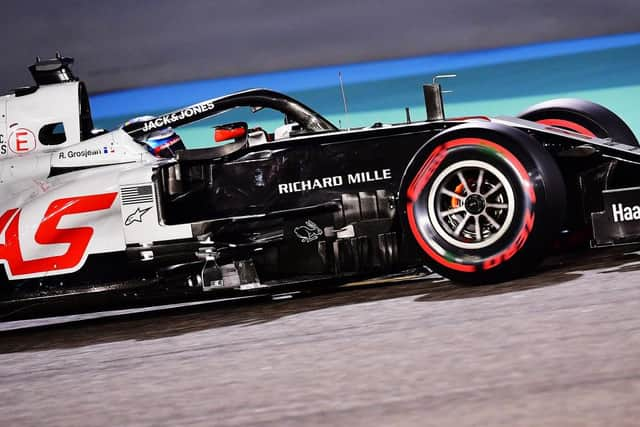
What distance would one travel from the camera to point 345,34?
10.5 meters

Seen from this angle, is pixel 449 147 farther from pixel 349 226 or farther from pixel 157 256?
pixel 157 256

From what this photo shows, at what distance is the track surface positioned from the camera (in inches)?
101

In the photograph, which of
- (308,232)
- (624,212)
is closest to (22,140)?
(308,232)

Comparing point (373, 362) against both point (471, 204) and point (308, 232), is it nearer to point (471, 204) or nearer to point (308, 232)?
point (471, 204)

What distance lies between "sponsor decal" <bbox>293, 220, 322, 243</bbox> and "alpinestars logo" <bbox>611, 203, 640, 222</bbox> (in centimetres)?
153

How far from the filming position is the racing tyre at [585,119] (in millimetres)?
6148

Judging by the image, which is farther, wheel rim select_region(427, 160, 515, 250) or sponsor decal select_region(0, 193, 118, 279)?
sponsor decal select_region(0, 193, 118, 279)

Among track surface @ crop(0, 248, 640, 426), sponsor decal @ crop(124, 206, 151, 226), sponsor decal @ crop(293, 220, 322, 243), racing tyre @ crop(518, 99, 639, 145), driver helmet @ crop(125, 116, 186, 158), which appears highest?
driver helmet @ crop(125, 116, 186, 158)

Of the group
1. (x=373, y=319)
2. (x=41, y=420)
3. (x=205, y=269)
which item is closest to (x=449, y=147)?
(x=373, y=319)

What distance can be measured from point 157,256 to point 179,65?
574 centimetres

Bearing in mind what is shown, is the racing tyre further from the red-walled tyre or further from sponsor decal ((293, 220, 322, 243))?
sponsor decal ((293, 220, 322, 243))

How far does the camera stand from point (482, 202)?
15.0 feet

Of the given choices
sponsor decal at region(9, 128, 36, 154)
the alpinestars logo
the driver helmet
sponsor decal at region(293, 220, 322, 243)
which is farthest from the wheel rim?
sponsor decal at region(9, 128, 36, 154)

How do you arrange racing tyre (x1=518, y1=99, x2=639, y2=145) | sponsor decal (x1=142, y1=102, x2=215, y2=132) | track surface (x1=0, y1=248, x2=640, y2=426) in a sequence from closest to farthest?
track surface (x1=0, y1=248, x2=640, y2=426) → sponsor decal (x1=142, y1=102, x2=215, y2=132) → racing tyre (x1=518, y1=99, x2=639, y2=145)
